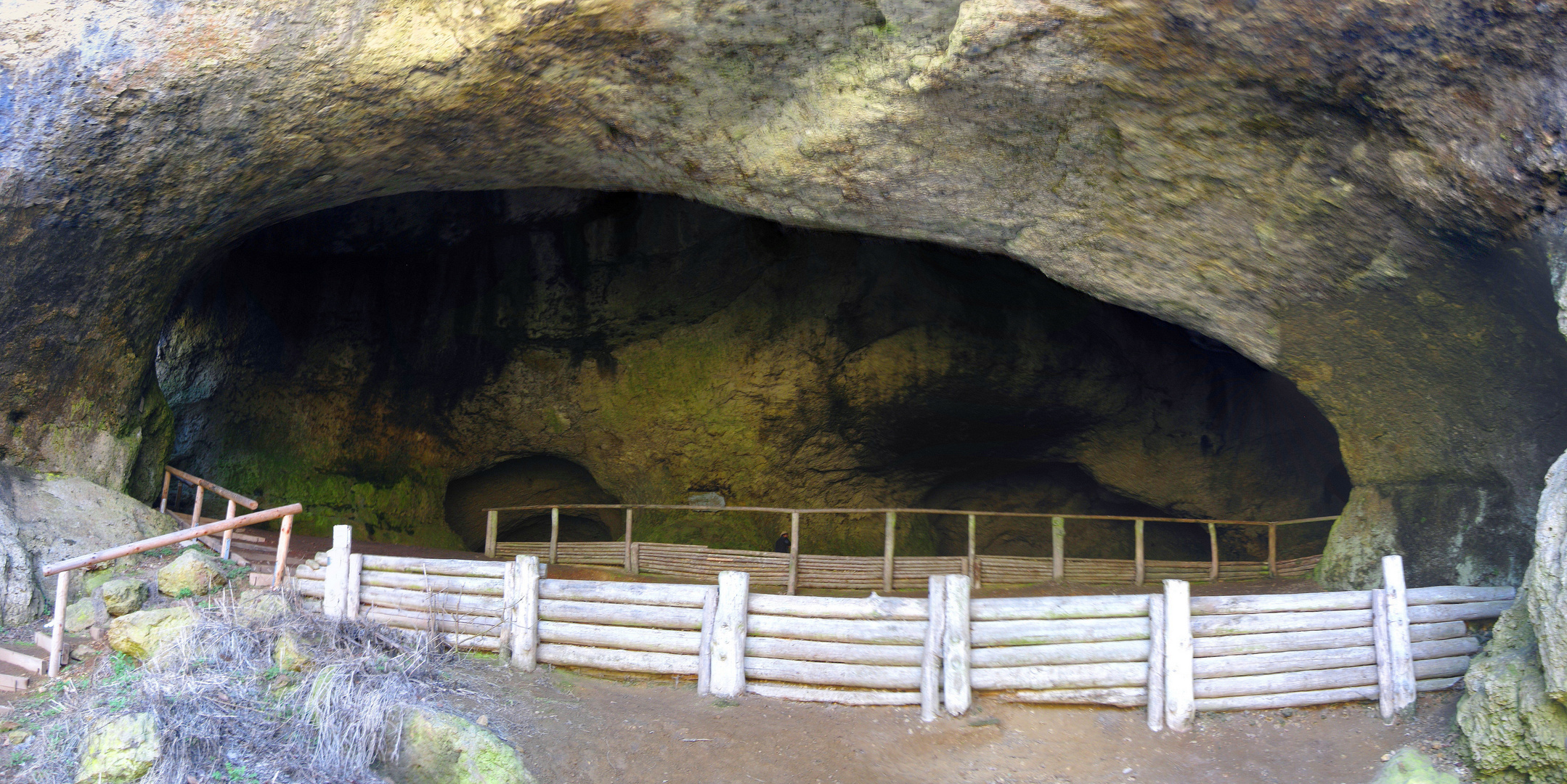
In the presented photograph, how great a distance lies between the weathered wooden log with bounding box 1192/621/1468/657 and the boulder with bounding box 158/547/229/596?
6721 mm

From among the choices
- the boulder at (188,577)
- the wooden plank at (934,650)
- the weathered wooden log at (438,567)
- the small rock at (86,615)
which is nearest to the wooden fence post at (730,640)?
the wooden plank at (934,650)

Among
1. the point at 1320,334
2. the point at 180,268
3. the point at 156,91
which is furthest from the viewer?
the point at 180,268

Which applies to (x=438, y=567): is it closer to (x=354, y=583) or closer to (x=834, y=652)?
(x=354, y=583)

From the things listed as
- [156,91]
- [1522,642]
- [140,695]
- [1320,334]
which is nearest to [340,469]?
[156,91]

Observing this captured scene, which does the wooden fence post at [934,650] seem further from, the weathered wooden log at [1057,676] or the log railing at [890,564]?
the log railing at [890,564]

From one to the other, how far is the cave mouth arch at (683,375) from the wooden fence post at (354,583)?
658 cm

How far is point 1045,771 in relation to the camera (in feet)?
15.6

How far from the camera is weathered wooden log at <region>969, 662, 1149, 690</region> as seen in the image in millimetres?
5188

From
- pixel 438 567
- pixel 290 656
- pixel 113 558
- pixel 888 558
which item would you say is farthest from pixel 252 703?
pixel 888 558

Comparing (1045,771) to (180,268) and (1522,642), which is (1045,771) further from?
(180,268)

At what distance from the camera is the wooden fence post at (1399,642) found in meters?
5.29

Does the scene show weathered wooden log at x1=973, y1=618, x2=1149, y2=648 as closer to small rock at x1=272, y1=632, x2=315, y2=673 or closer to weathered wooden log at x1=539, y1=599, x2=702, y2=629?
weathered wooden log at x1=539, y1=599, x2=702, y2=629

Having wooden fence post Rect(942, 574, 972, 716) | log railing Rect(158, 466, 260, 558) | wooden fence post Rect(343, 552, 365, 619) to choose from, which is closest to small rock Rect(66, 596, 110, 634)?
log railing Rect(158, 466, 260, 558)

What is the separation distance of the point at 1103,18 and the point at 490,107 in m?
4.47
